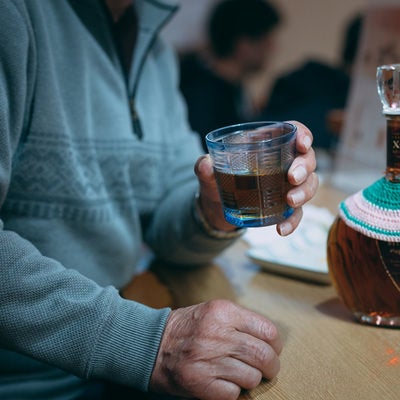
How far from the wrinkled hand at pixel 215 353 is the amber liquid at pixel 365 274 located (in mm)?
157

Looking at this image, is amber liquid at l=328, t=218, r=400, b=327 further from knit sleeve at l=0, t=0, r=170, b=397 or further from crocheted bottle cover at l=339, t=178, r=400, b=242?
knit sleeve at l=0, t=0, r=170, b=397

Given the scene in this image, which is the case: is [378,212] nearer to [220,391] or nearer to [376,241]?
[376,241]

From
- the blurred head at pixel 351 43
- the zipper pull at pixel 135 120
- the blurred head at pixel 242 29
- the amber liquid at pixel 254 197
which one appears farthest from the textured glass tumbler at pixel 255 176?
the blurred head at pixel 242 29

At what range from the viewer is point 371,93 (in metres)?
1.20

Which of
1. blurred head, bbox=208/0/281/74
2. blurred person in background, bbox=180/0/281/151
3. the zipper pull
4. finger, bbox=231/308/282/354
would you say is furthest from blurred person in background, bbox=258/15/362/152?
finger, bbox=231/308/282/354

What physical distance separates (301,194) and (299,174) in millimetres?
34

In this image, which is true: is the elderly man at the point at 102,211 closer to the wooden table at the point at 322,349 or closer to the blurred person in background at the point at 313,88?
the wooden table at the point at 322,349

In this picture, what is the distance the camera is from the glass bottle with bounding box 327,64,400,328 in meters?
0.66

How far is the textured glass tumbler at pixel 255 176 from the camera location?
63cm

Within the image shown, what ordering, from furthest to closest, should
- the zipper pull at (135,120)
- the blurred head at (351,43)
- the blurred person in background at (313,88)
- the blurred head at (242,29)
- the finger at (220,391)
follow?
1. the blurred head at (242,29)
2. the blurred head at (351,43)
3. the blurred person in background at (313,88)
4. the zipper pull at (135,120)
5. the finger at (220,391)

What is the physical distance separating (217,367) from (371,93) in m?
0.87

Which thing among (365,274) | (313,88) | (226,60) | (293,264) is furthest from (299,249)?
(226,60)

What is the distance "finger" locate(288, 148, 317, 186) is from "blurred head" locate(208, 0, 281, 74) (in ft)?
7.98

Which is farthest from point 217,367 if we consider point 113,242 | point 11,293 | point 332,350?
point 113,242
